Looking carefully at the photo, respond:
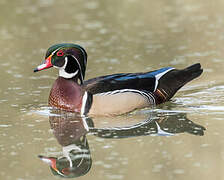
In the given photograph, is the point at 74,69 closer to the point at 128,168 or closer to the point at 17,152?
the point at 17,152

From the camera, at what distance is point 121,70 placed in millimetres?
9922

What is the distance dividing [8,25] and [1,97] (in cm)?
491

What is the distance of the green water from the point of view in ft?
19.7

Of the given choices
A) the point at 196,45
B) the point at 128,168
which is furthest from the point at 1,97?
the point at 196,45

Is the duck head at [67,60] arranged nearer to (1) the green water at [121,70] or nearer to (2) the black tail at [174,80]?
(1) the green water at [121,70]

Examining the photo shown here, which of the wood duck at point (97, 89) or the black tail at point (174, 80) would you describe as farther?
the black tail at point (174, 80)

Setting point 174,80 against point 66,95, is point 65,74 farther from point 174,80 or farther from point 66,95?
point 174,80

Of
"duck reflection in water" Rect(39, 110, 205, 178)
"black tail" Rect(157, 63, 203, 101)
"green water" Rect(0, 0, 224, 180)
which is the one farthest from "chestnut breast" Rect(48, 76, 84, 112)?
"black tail" Rect(157, 63, 203, 101)

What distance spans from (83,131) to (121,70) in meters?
2.91

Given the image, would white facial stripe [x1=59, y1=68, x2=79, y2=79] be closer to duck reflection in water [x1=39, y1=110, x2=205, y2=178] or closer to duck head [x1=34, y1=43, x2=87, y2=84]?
duck head [x1=34, y1=43, x2=87, y2=84]

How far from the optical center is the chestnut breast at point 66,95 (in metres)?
7.84

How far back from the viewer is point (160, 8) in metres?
14.3

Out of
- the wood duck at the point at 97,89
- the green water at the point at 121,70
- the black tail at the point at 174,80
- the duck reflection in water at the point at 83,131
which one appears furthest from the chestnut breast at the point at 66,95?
the black tail at the point at 174,80

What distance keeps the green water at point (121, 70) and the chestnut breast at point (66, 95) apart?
0.82 feet
